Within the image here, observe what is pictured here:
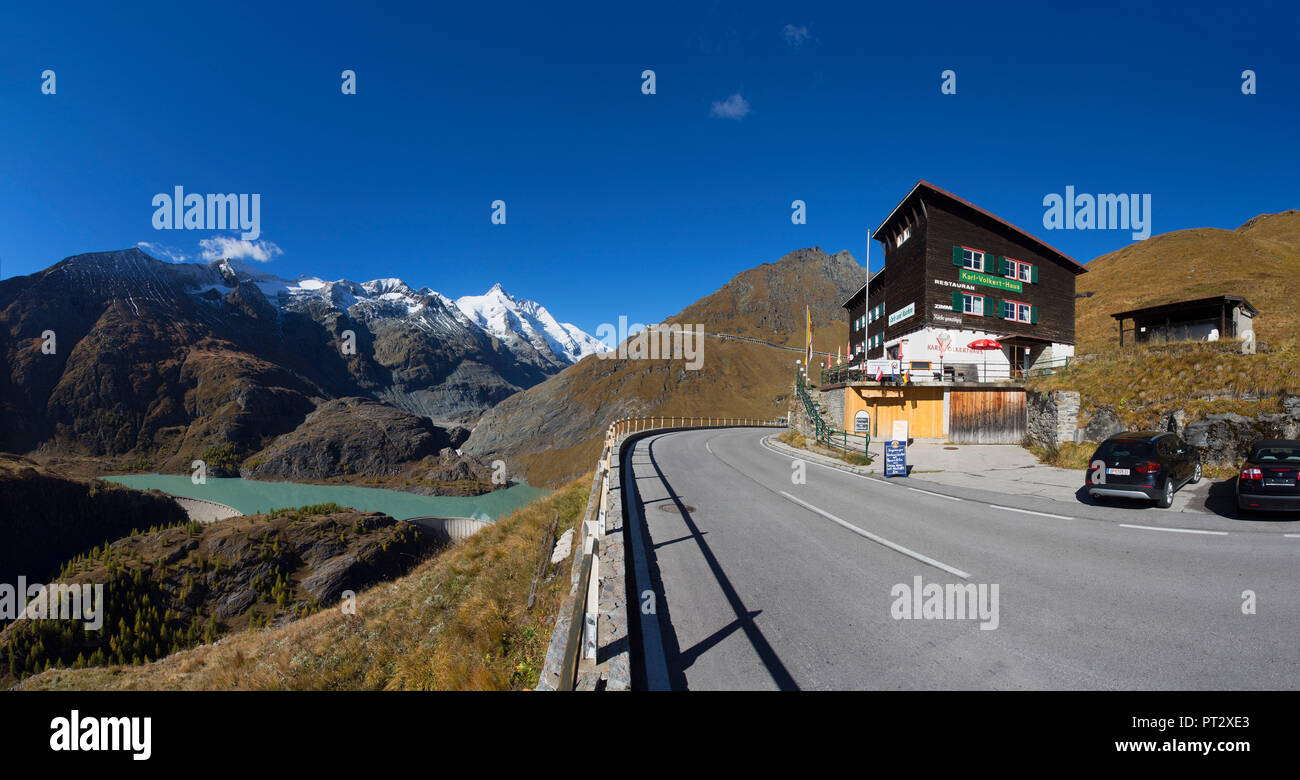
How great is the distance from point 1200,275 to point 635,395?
88.5 m

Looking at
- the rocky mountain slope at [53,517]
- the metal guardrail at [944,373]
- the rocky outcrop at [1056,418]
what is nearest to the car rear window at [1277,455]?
the rocky outcrop at [1056,418]

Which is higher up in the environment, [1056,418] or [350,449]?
[1056,418]

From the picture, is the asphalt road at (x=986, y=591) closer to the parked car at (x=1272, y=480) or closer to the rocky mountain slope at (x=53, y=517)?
the parked car at (x=1272, y=480)

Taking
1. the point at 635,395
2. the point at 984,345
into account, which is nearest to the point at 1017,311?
the point at 984,345

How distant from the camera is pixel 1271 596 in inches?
206

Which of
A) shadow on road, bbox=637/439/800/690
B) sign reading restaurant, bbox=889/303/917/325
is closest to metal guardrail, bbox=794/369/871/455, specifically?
sign reading restaurant, bbox=889/303/917/325

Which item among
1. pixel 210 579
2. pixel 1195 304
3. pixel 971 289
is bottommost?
pixel 210 579

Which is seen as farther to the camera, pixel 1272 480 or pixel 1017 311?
pixel 1017 311

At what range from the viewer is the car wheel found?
381 inches

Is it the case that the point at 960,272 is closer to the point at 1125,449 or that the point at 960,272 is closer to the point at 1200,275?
the point at 1125,449

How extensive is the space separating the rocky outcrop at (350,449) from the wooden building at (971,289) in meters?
120

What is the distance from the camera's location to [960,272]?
31.2 m
